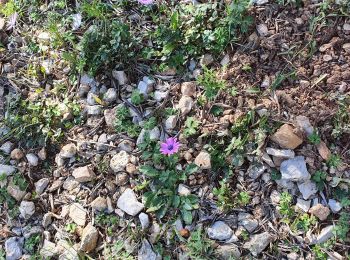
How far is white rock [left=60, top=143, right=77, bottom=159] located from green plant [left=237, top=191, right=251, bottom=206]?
105 cm

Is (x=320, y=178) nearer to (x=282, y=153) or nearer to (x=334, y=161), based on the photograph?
(x=334, y=161)

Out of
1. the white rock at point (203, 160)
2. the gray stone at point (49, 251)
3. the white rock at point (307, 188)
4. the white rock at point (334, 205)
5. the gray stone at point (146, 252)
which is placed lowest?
the gray stone at point (49, 251)

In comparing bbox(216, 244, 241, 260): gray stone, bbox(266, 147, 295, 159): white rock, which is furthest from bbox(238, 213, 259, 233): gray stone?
bbox(266, 147, 295, 159): white rock

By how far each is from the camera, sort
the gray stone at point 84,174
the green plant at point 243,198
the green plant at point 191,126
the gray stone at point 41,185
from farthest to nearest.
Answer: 1. the gray stone at point 41,185
2. the gray stone at point 84,174
3. the green plant at point 191,126
4. the green plant at point 243,198

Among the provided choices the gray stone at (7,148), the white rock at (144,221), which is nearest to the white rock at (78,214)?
the white rock at (144,221)

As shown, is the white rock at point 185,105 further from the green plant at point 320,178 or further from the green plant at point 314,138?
the green plant at point 320,178

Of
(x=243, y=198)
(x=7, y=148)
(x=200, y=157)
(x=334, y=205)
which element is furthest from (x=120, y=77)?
(x=334, y=205)

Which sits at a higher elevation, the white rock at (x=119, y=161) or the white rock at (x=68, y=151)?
the white rock at (x=119, y=161)

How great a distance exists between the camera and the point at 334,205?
106 inches

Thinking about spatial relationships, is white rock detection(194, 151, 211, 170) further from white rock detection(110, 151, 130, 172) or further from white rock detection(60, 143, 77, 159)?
white rock detection(60, 143, 77, 159)

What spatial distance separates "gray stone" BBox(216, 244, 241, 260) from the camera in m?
2.71

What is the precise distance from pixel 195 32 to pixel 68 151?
3.53 feet

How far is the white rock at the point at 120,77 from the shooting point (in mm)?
3143

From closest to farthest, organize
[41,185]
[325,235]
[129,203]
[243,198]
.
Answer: [325,235]
[243,198]
[129,203]
[41,185]
